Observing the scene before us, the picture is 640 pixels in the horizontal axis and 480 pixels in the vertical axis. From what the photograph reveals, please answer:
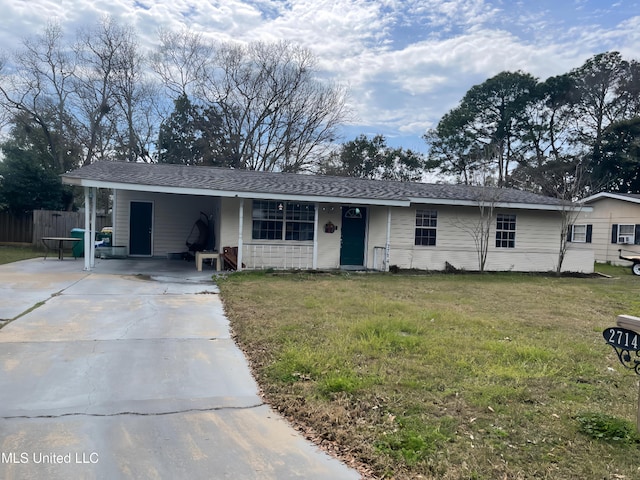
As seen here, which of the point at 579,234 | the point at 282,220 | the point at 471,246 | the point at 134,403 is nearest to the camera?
the point at 134,403

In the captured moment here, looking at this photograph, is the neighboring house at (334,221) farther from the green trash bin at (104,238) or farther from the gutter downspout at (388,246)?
the green trash bin at (104,238)

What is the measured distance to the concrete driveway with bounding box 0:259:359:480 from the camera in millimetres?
2783

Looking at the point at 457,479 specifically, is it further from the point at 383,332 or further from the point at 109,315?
the point at 109,315

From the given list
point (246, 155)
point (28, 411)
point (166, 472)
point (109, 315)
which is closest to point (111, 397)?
point (28, 411)

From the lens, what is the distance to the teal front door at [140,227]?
15.5 meters

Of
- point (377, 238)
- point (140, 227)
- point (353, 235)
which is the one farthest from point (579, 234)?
point (140, 227)

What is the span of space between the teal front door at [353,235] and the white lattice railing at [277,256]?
1386mm

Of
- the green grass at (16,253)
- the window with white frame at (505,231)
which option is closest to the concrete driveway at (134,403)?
the green grass at (16,253)

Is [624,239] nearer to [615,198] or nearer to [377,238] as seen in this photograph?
[615,198]

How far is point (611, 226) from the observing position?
20594 mm

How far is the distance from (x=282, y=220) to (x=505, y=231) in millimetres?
8185

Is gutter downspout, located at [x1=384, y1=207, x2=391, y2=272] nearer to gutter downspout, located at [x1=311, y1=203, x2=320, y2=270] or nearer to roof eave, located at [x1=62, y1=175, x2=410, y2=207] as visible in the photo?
roof eave, located at [x1=62, y1=175, x2=410, y2=207]

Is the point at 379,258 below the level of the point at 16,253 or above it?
above

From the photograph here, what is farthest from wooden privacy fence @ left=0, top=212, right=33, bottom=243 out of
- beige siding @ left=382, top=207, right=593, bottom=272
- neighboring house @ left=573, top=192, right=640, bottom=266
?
neighboring house @ left=573, top=192, right=640, bottom=266
